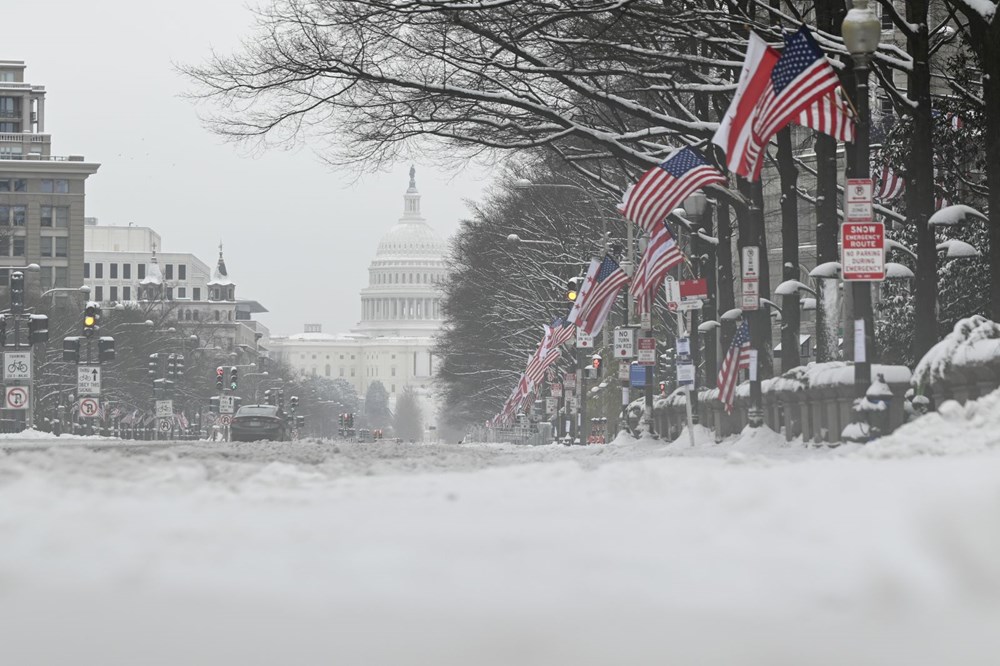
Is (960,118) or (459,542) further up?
(960,118)

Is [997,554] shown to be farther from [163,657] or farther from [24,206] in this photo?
[24,206]

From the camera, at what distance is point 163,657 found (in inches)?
200

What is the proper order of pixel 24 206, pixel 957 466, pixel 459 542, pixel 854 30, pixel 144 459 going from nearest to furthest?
pixel 459 542 → pixel 957 466 → pixel 144 459 → pixel 854 30 → pixel 24 206

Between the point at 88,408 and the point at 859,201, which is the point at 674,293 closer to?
the point at 859,201

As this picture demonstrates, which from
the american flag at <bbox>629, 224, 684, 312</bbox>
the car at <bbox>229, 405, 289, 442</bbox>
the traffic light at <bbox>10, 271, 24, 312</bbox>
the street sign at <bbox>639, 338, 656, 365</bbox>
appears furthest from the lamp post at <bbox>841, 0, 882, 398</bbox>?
the traffic light at <bbox>10, 271, 24, 312</bbox>

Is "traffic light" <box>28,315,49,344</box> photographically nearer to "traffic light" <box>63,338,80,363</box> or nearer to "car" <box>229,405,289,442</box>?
"traffic light" <box>63,338,80,363</box>

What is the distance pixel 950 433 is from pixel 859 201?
10.6m

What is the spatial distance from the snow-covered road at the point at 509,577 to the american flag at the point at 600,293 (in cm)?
3387

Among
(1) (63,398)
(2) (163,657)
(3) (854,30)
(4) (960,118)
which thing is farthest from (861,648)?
(1) (63,398)

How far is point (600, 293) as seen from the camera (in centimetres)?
4172

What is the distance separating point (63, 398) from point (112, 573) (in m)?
92.9

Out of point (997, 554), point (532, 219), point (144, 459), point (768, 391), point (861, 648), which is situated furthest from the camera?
point (532, 219)

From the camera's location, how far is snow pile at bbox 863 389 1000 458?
1022 centimetres

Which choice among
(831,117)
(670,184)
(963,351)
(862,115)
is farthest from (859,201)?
(670,184)
